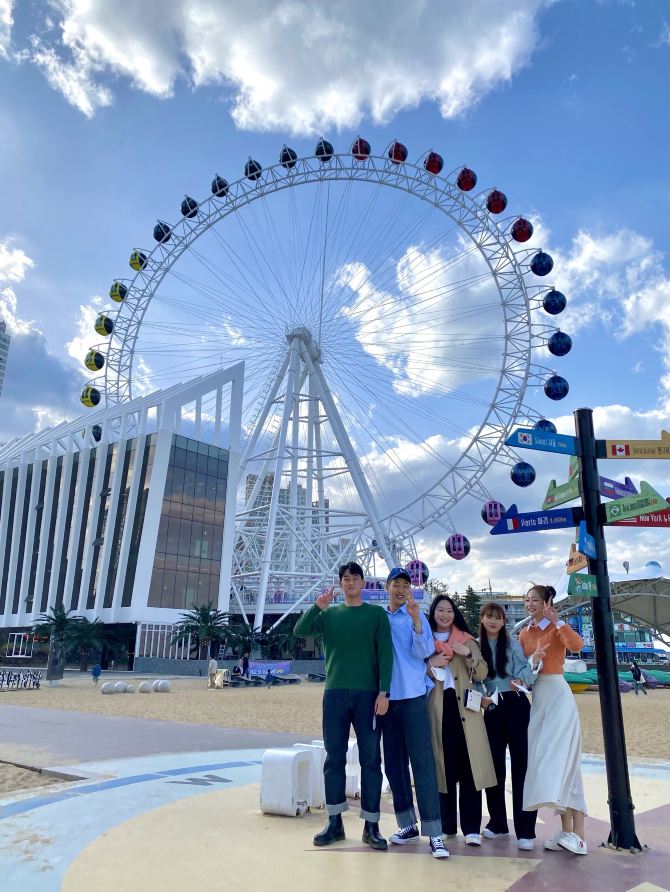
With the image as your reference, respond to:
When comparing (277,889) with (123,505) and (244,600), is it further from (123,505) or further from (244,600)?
(244,600)

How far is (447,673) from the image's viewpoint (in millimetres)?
4938

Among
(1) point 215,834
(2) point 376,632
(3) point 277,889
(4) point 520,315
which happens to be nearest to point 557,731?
(2) point 376,632

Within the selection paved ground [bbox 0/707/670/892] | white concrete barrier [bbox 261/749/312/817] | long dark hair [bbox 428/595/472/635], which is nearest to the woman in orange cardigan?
paved ground [bbox 0/707/670/892]

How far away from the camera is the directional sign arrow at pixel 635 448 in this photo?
5570 mm

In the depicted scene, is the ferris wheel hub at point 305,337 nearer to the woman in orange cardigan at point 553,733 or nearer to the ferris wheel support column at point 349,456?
the ferris wheel support column at point 349,456

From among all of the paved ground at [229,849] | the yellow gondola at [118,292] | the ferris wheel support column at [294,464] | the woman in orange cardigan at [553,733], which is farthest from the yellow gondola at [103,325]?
the woman in orange cardigan at [553,733]

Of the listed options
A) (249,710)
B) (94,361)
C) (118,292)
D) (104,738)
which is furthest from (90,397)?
(104,738)

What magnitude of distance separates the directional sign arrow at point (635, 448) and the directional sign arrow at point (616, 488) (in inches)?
14.9

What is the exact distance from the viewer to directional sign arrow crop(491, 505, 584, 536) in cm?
570

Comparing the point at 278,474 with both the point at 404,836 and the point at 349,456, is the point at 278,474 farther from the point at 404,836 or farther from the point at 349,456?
the point at 404,836

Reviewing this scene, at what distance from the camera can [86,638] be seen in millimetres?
40188

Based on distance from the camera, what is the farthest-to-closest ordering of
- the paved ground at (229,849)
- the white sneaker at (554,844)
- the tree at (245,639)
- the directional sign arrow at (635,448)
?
the tree at (245,639), the directional sign arrow at (635,448), the white sneaker at (554,844), the paved ground at (229,849)

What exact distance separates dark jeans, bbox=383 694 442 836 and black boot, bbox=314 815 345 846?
0.40 m

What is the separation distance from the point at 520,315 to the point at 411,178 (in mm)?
9389
